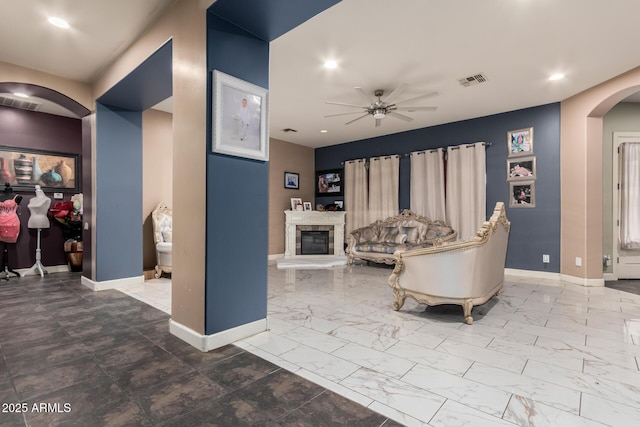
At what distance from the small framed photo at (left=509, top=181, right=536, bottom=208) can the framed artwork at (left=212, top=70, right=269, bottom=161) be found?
15.5ft

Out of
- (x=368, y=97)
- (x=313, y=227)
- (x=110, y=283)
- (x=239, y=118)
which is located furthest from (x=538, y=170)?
(x=110, y=283)

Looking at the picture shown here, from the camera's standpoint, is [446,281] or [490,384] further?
[446,281]

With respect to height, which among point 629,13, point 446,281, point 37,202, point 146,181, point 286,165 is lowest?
point 446,281

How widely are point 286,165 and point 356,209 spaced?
2034mm

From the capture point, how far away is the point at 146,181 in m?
5.37

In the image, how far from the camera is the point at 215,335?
244 cm

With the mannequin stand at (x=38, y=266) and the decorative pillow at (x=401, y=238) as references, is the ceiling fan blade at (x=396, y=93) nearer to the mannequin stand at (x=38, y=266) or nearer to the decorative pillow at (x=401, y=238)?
the decorative pillow at (x=401, y=238)

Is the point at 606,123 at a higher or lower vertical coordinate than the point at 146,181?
higher

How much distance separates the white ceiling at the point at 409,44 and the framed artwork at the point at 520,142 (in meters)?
0.62

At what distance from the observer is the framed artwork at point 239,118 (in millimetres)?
2434

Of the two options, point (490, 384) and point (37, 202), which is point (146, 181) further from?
point (490, 384)

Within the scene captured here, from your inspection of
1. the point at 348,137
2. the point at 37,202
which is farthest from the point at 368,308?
the point at 37,202

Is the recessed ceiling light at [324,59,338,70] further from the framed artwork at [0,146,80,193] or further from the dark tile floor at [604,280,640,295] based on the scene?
the framed artwork at [0,146,80,193]

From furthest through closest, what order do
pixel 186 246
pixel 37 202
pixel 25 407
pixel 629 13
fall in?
1. pixel 37 202
2. pixel 629 13
3. pixel 186 246
4. pixel 25 407
